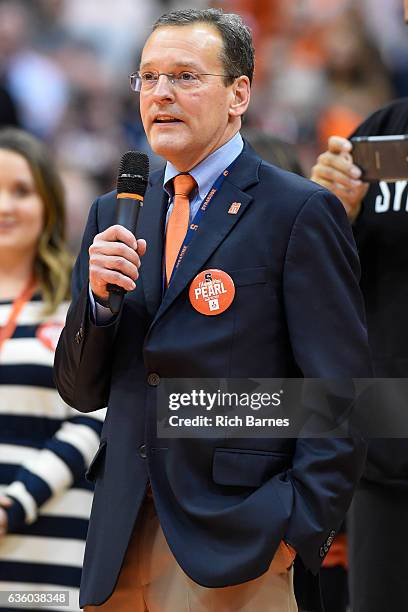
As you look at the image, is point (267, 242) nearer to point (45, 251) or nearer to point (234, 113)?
point (234, 113)

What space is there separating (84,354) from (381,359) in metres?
1.00

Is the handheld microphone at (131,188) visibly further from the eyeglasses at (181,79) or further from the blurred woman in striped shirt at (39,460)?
the blurred woman in striped shirt at (39,460)

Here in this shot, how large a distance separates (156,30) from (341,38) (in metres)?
5.69

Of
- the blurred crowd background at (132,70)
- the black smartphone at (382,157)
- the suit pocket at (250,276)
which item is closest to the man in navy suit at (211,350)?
the suit pocket at (250,276)

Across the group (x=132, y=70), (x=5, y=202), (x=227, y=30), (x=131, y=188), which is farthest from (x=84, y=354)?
(x=132, y=70)

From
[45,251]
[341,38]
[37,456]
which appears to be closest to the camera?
[37,456]

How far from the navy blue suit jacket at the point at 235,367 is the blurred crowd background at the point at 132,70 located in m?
4.90

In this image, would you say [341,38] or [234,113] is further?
[341,38]

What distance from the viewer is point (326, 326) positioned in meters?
2.45

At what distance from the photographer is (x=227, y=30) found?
8.50 ft

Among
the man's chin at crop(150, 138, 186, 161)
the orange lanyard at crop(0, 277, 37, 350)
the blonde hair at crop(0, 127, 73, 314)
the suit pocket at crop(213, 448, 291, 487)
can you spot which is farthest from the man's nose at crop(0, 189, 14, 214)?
the suit pocket at crop(213, 448, 291, 487)

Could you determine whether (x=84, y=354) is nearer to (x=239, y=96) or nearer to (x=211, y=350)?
(x=211, y=350)

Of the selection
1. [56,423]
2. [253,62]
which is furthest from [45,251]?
[253,62]

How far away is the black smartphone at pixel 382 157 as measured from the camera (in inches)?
118
